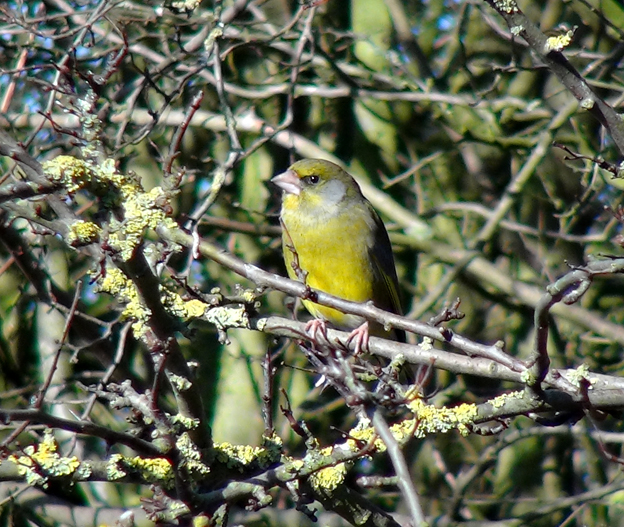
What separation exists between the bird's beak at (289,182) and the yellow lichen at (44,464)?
3.27 metres

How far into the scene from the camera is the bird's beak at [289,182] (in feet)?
19.0

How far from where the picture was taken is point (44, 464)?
2703 mm

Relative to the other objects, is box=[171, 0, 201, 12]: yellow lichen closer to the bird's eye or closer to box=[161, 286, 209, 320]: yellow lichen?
the bird's eye

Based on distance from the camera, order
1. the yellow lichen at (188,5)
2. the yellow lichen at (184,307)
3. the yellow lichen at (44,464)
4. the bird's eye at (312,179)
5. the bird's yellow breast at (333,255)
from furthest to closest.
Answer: the bird's eye at (312,179), the bird's yellow breast at (333,255), the yellow lichen at (188,5), the yellow lichen at (184,307), the yellow lichen at (44,464)

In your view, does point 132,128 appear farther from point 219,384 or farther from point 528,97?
point 528,97

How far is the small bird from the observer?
5.43m

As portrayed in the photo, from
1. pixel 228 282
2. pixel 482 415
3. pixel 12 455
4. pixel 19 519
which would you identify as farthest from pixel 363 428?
pixel 228 282

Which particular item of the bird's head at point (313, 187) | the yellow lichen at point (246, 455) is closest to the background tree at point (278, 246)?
the yellow lichen at point (246, 455)

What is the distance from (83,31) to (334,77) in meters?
2.70

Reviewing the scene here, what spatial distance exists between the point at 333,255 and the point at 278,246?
160 cm

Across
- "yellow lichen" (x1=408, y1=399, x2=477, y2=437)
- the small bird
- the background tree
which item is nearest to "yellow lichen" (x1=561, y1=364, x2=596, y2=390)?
the background tree

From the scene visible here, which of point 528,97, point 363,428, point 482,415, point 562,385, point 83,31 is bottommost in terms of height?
point 528,97

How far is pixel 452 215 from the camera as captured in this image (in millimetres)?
7461

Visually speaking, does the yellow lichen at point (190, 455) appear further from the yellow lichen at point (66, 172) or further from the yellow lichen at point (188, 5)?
the yellow lichen at point (188, 5)
